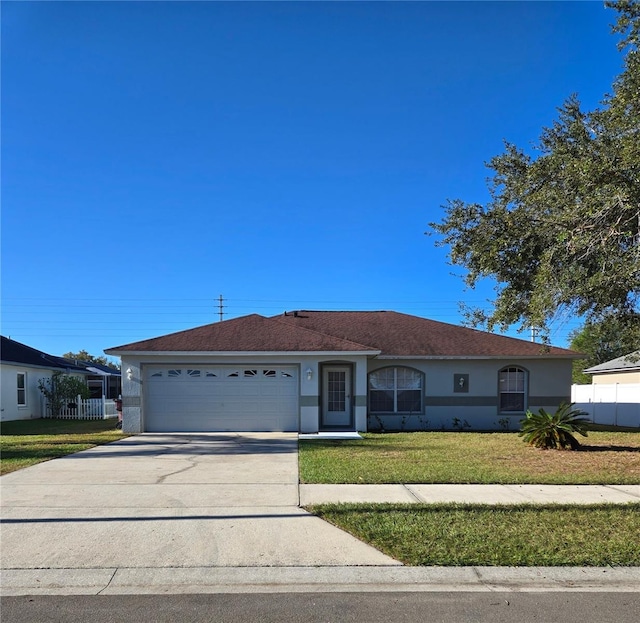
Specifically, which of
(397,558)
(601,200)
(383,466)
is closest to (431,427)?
(383,466)

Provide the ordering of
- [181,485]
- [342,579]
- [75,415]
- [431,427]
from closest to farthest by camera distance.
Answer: [342,579] < [181,485] < [431,427] < [75,415]

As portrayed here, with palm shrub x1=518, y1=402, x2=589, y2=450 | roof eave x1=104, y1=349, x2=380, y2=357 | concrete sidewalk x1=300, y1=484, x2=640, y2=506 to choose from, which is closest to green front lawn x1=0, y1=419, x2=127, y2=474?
roof eave x1=104, y1=349, x2=380, y2=357

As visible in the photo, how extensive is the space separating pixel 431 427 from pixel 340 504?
1209cm

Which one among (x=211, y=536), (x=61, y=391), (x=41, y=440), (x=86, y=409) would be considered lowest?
(x=86, y=409)

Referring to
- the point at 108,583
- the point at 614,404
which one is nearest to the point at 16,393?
the point at 108,583

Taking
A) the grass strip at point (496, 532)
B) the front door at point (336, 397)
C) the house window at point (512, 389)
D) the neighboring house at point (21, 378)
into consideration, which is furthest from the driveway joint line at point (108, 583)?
the neighboring house at point (21, 378)

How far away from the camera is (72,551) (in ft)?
18.8

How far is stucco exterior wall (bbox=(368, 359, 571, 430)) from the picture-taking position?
19.0 m

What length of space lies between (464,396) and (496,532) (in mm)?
13334

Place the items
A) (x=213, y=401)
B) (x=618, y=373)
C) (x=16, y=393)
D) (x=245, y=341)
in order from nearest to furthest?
1. (x=213, y=401)
2. (x=245, y=341)
3. (x=16, y=393)
4. (x=618, y=373)

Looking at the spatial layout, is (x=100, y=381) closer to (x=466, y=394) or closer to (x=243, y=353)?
(x=243, y=353)

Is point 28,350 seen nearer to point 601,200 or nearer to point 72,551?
point 72,551

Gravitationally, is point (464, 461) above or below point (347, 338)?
below

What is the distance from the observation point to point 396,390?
1916cm
